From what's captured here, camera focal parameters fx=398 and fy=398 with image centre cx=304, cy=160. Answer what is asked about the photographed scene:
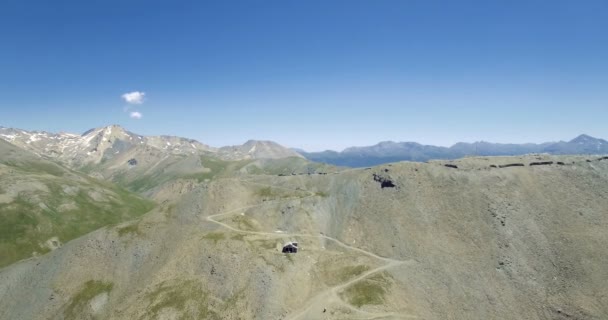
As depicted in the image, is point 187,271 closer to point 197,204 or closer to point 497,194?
point 197,204

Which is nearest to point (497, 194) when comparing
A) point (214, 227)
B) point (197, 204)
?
point (214, 227)

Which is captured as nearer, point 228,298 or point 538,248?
point 228,298

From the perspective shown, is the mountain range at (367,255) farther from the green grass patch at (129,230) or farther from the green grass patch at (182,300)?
the green grass patch at (129,230)

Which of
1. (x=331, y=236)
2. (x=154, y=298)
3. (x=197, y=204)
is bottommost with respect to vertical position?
(x=154, y=298)

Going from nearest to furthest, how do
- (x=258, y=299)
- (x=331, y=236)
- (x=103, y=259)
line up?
1. (x=258, y=299)
2. (x=103, y=259)
3. (x=331, y=236)

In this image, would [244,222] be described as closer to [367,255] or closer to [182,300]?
[182,300]

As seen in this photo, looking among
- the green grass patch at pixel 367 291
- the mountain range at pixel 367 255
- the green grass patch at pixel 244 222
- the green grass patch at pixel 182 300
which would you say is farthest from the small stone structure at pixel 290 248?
the green grass patch at pixel 182 300

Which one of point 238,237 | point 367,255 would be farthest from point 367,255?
point 238,237
